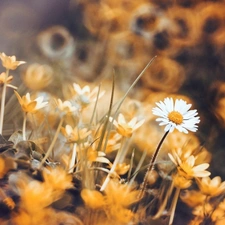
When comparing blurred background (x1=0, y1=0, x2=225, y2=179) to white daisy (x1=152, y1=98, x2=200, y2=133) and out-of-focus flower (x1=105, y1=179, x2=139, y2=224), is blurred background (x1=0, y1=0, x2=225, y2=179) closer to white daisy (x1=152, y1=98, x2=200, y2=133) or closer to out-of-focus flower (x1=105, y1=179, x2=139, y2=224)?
white daisy (x1=152, y1=98, x2=200, y2=133)

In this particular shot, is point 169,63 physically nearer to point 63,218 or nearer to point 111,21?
point 111,21

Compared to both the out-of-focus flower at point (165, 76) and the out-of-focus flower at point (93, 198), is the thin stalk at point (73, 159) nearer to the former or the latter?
the out-of-focus flower at point (93, 198)

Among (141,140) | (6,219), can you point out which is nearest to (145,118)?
(141,140)

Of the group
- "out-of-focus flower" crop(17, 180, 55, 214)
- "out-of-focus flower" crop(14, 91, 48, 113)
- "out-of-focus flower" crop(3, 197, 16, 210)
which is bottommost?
"out-of-focus flower" crop(3, 197, 16, 210)

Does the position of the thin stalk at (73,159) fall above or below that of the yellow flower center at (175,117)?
below

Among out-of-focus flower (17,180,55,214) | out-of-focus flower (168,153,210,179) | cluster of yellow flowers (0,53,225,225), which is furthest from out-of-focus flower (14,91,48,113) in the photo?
out-of-focus flower (168,153,210,179)

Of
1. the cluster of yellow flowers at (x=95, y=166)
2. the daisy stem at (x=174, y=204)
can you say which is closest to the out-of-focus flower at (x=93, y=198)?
the cluster of yellow flowers at (x=95, y=166)
